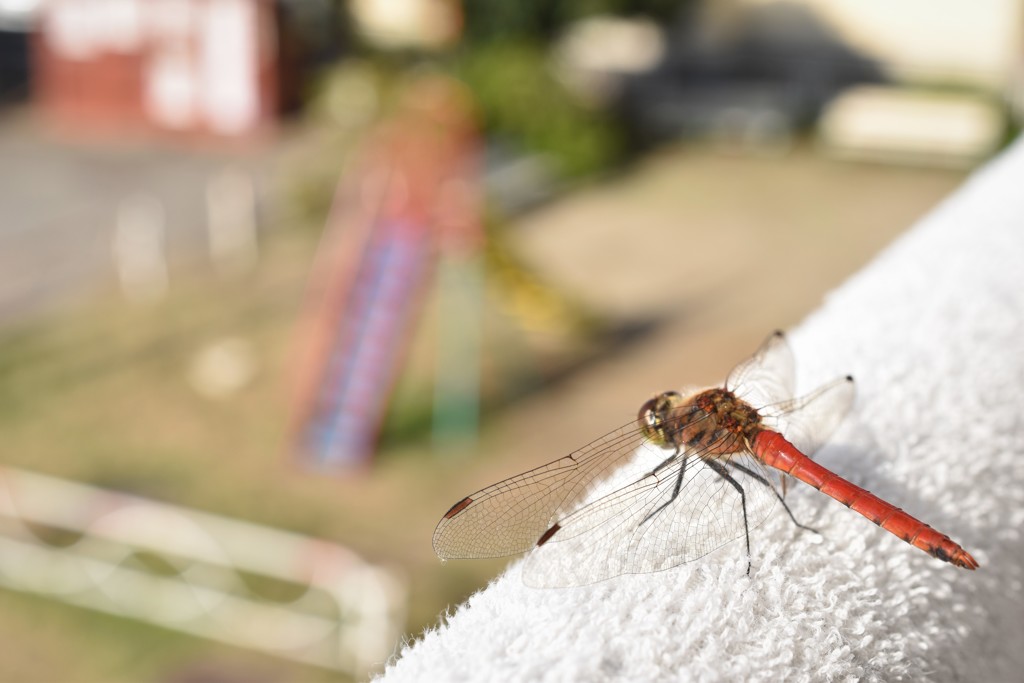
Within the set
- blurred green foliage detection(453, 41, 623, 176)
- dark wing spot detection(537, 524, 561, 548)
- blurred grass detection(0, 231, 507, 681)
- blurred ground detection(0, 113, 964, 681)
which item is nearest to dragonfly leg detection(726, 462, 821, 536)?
dark wing spot detection(537, 524, 561, 548)

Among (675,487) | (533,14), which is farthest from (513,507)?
(533,14)

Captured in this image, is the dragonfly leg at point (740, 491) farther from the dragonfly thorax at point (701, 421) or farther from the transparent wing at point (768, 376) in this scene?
the transparent wing at point (768, 376)

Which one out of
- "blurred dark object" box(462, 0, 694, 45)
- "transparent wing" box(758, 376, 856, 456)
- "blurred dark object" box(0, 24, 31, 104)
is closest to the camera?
"transparent wing" box(758, 376, 856, 456)

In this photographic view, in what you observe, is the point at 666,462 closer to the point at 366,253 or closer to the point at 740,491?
the point at 740,491

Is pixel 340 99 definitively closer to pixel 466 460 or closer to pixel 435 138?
pixel 435 138

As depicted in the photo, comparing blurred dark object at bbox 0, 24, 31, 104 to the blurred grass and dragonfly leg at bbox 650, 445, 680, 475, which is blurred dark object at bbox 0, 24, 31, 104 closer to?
the blurred grass
